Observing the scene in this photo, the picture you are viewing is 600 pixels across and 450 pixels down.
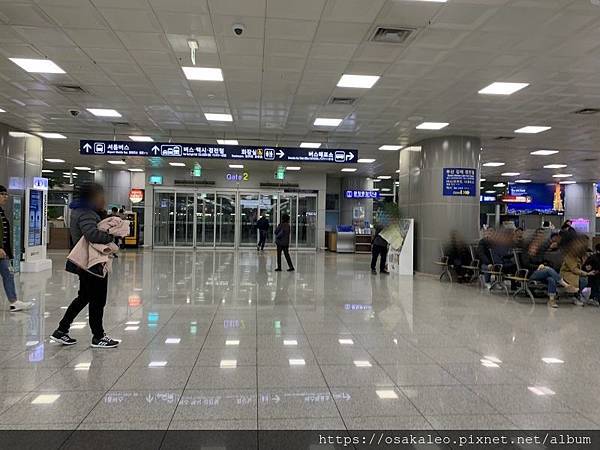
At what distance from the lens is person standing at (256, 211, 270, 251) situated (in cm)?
2161

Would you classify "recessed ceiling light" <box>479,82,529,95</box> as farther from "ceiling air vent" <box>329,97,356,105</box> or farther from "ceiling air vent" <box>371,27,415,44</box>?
"ceiling air vent" <box>371,27,415,44</box>

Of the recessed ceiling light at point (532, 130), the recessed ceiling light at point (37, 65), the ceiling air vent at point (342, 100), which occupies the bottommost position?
the recessed ceiling light at point (532, 130)

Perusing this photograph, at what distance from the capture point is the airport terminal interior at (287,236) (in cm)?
371

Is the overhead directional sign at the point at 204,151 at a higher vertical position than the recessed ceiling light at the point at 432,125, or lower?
lower

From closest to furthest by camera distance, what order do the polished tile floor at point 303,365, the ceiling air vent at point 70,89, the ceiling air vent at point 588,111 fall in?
the polished tile floor at point 303,365 < the ceiling air vent at point 70,89 < the ceiling air vent at point 588,111

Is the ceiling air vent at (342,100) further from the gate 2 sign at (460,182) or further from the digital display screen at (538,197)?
the digital display screen at (538,197)

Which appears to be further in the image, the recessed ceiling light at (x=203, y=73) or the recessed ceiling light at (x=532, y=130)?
the recessed ceiling light at (x=532, y=130)

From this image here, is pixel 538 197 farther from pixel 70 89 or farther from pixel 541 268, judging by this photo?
pixel 70 89

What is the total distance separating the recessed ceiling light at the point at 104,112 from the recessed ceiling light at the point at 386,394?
9.51m

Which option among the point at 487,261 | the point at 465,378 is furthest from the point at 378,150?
the point at 465,378

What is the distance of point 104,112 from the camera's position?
11.2 meters

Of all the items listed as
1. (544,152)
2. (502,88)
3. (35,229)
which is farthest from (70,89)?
(544,152)

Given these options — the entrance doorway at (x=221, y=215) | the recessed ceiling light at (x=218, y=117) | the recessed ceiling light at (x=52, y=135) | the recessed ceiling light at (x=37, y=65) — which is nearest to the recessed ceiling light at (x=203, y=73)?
the recessed ceiling light at (x=37, y=65)

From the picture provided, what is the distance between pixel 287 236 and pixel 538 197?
1895 cm
